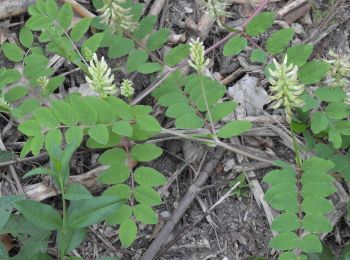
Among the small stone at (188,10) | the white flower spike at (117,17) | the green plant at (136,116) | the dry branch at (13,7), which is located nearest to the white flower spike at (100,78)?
the green plant at (136,116)

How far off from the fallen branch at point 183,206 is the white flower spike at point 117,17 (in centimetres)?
87

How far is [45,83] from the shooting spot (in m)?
2.98

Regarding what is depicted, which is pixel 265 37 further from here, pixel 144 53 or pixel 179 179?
pixel 179 179

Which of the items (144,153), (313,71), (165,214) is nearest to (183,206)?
(165,214)

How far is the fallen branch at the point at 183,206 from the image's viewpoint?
2883 millimetres

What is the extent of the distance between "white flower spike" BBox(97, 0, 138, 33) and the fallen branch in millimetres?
871

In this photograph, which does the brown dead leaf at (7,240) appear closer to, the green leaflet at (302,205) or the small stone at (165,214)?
the small stone at (165,214)

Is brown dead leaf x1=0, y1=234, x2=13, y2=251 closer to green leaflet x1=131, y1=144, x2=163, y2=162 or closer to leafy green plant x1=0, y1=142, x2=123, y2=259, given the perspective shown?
leafy green plant x1=0, y1=142, x2=123, y2=259

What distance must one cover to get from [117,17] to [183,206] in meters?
1.08

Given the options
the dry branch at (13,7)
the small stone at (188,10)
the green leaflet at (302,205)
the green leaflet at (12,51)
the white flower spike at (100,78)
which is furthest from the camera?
the small stone at (188,10)

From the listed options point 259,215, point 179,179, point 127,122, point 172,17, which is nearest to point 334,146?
point 259,215

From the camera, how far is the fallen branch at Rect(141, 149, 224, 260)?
9.46 ft

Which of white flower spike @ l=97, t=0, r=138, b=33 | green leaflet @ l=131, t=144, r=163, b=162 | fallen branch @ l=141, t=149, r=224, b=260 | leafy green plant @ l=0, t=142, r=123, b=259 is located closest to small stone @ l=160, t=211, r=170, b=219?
fallen branch @ l=141, t=149, r=224, b=260

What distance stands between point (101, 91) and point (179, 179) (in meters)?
0.75
